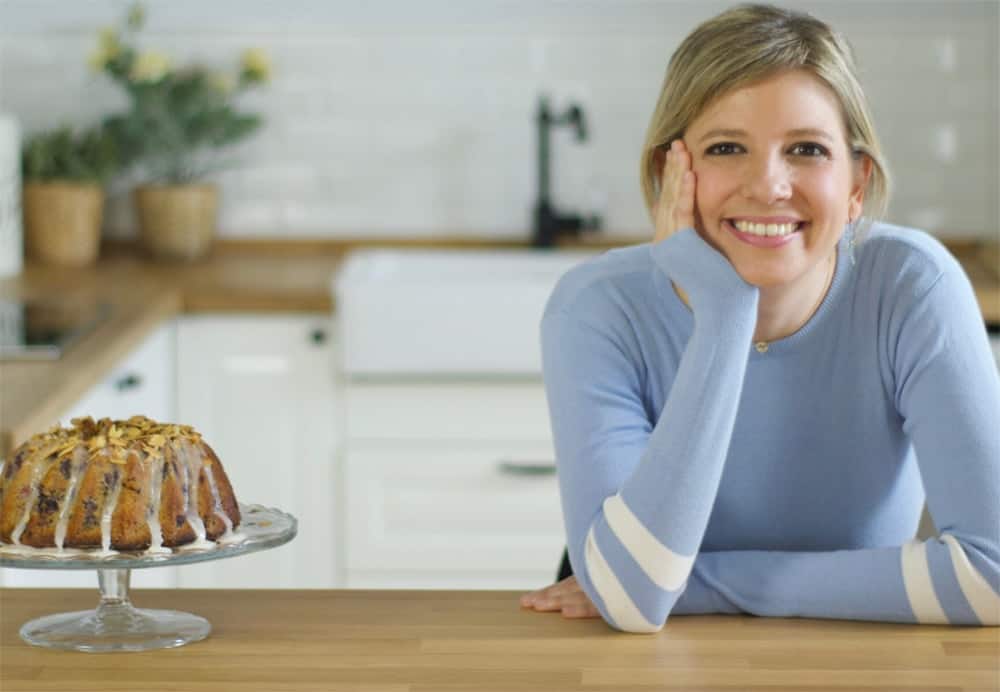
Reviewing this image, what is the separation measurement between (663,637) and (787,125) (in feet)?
1.72

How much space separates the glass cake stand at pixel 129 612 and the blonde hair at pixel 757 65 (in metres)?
0.60

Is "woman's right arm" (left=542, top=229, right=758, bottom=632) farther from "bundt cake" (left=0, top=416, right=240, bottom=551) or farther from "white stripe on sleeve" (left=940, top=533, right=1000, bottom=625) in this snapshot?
"bundt cake" (left=0, top=416, right=240, bottom=551)

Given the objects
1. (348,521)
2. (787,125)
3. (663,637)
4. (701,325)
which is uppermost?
(787,125)

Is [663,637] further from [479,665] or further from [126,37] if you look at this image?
[126,37]

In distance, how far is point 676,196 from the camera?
5.74 feet

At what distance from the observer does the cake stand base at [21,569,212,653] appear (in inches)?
57.4

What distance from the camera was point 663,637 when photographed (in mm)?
1522

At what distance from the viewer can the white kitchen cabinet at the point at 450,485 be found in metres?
3.38

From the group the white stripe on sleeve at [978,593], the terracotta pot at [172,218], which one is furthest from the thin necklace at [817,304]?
the terracotta pot at [172,218]

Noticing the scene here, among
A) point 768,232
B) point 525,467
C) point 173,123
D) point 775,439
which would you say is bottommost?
point 525,467

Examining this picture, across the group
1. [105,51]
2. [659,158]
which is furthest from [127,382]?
[659,158]

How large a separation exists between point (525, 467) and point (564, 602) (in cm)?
→ 178

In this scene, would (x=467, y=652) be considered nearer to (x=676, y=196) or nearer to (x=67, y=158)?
(x=676, y=196)

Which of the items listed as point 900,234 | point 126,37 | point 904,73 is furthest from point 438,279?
point 900,234
